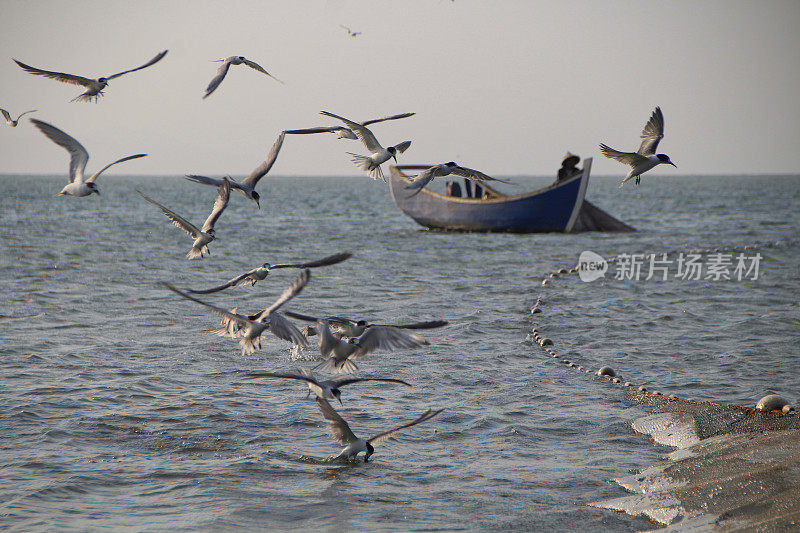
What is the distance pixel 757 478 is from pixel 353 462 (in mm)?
3698

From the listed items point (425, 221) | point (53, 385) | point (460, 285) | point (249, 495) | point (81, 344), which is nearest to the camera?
point (249, 495)

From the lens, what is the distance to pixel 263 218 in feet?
188

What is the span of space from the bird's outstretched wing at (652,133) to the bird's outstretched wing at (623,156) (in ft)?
1.33

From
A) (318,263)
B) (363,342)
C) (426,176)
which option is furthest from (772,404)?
(318,263)

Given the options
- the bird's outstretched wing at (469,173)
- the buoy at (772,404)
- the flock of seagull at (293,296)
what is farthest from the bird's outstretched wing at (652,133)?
the buoy at (772,404)

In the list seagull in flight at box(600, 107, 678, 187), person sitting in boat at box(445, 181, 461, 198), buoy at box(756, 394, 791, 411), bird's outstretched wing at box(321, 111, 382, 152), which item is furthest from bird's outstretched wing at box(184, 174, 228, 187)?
person sitting in boat at box(445, 181, 461, 198)

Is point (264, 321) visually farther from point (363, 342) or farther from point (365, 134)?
point (365, 134)

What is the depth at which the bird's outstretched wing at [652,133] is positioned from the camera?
917 centimetres

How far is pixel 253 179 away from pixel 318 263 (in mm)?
1165

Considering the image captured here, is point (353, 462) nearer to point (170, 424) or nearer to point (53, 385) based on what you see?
point (170, 424)

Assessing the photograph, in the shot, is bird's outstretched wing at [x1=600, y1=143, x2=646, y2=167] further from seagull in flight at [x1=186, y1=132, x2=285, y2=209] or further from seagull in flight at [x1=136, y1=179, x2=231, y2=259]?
seagull in flight at [x1=136, y1=179, x2=231, y2=259]

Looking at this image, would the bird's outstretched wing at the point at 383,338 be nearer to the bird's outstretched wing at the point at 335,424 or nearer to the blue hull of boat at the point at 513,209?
the bird's outstretched wing at the point at 335,424

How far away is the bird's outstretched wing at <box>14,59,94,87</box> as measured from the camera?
806 centimetres

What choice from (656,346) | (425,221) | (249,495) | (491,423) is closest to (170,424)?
(249,495)
